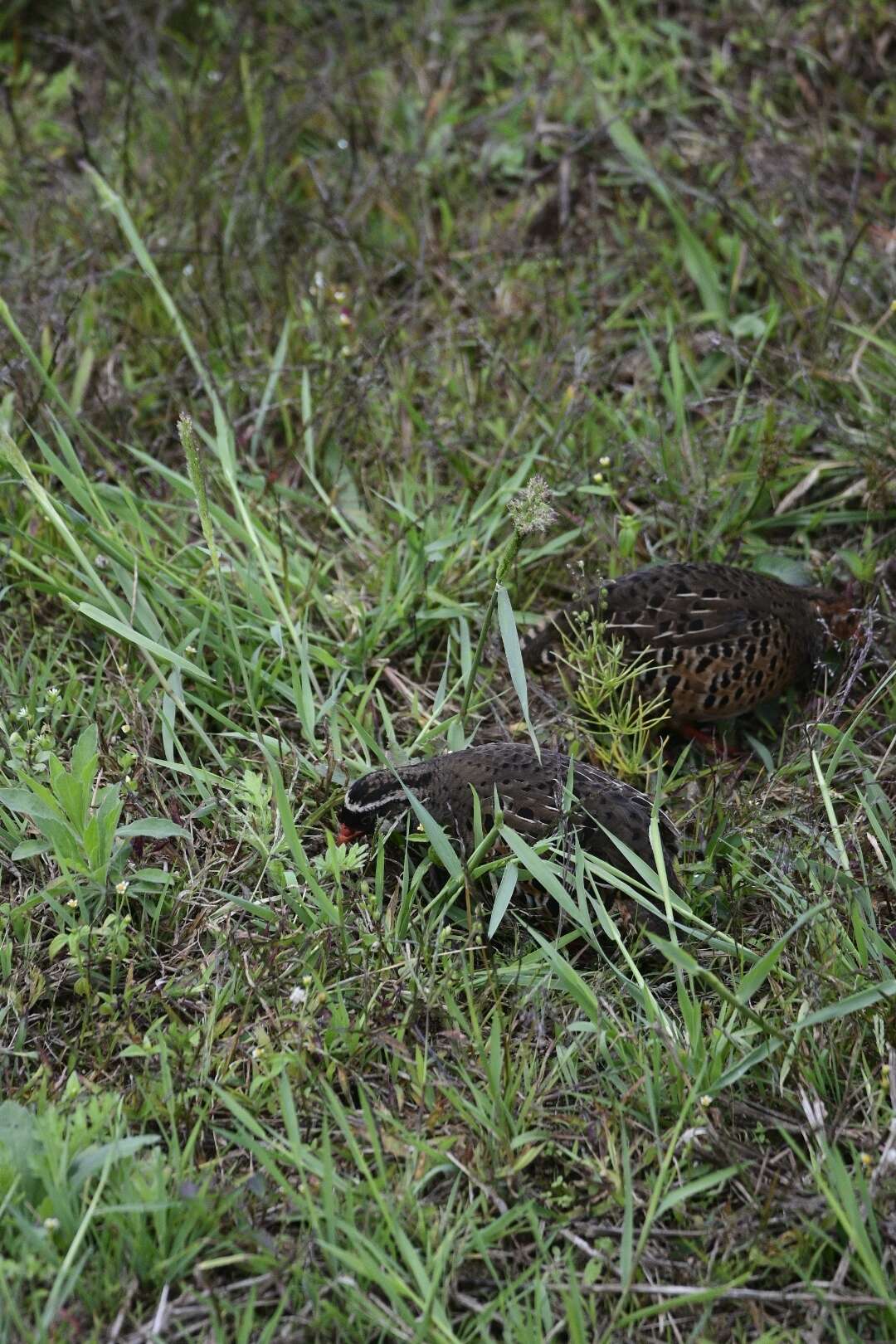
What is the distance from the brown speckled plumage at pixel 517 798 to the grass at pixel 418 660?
136mm

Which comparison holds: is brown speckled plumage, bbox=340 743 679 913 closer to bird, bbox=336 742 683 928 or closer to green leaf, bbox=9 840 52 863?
bird, bbox=336 742 683 928

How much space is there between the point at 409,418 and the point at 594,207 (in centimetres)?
165

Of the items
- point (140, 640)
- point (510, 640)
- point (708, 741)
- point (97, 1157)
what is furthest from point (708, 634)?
point (97, 1157)

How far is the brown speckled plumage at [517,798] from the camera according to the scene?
3.99 m

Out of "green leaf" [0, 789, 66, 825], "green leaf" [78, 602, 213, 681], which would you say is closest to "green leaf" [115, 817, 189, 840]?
"green leaf" [0, 789, 66, 825]

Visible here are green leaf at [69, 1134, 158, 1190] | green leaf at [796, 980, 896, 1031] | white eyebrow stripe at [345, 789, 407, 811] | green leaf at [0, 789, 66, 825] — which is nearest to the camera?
green leaf at [69, 1134, 158, 1190]

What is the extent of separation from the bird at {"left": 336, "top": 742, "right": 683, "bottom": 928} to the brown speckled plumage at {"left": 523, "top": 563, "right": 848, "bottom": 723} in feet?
1.83

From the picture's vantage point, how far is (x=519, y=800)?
4066 mm

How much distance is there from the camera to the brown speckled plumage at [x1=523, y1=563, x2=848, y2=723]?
15.1 feet

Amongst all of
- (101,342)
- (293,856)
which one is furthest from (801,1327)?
(101,342)

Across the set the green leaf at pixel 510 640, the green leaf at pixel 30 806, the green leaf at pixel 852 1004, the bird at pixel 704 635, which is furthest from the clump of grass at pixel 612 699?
the green leaf at pixel 30 806

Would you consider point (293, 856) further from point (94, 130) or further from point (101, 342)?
point (94, 130)

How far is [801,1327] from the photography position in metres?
3.13

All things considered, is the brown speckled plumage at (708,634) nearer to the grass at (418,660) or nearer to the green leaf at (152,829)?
the grass at (418,660)
